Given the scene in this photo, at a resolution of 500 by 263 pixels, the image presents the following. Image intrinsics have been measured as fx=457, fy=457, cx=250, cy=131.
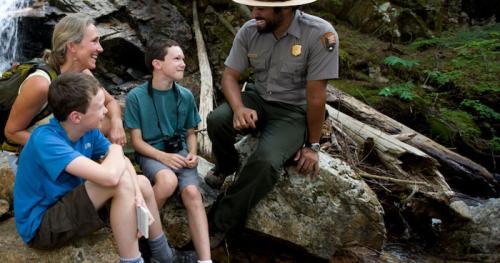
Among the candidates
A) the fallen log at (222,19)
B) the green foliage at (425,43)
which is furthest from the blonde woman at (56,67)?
the green foliage at (425,43)

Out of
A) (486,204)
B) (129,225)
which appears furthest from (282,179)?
(486,204)

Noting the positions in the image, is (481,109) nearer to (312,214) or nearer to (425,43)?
(425,43)

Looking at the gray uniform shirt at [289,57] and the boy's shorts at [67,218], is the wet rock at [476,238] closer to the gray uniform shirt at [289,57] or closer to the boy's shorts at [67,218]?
the gray uniform shirt at [289,57]

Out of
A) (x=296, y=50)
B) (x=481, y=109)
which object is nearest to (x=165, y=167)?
(x=296, y=50)

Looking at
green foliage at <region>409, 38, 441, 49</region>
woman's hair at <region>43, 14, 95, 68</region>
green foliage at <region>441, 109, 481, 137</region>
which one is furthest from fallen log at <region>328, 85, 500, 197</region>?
green foliage at <region>409, 38, 441, 49</region>

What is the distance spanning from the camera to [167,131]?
3711mm

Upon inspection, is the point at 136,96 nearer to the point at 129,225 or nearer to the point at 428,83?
the point at 129,225

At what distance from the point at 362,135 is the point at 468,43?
16.3 feet

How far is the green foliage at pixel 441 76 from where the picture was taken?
8305 mm

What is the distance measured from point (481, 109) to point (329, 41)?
16.7 ft

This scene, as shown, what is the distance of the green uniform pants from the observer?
11.6ft

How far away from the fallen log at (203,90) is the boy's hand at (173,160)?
174cm

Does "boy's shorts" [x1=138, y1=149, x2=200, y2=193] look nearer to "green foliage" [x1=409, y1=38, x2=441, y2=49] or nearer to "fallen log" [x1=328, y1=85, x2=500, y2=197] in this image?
"fallen log" [x1=328, y1=85, x2=500, y2=197]

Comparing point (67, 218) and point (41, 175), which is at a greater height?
point (41, 175)
